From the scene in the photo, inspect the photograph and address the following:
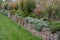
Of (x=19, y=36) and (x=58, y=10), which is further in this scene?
(x=58, y=10)

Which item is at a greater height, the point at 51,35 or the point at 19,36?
the point at 51,35

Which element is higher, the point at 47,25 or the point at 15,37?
the point at 47,25

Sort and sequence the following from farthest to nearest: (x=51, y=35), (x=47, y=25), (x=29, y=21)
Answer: (x=29, y=21)
(x=47, y=25)
(x=51, y=35)

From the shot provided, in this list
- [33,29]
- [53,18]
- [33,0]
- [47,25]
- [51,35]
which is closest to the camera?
[51,35]

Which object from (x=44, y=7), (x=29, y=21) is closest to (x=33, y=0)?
(x=44, y=7)

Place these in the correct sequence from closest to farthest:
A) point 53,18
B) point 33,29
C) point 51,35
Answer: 1. point 51,35
2. point 33,29
3. point 53,18

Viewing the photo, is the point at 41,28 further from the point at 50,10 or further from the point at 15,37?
the point at 50,10

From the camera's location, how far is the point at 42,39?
7.23m

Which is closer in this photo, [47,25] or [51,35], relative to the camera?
[51,35]

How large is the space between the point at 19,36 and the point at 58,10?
3.19m

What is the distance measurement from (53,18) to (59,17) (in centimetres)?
43

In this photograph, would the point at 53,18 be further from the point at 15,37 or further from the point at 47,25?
the point at 15,37

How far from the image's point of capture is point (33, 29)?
8688 millimetres

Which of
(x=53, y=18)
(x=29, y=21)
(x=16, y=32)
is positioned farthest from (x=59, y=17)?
(x=16, y=32)
